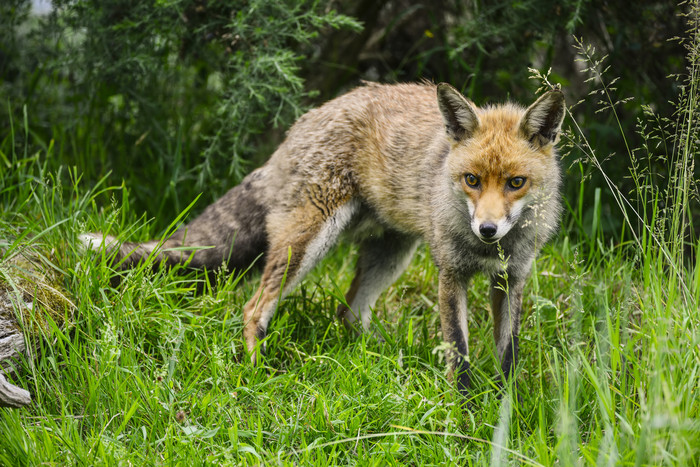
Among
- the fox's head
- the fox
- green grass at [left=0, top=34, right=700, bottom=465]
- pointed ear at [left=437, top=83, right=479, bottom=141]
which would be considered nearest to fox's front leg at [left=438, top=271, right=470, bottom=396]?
the fox

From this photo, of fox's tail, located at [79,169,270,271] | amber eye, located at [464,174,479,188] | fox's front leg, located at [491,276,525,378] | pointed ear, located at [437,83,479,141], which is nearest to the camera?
amber eye, located at [464,174,479,188]

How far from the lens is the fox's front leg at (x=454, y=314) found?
3.62 m

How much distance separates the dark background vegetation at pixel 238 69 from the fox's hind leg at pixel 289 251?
3.09ft

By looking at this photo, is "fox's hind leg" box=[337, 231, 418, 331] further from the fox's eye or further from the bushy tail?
the fox's eye

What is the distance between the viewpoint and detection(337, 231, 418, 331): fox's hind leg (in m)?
4.50

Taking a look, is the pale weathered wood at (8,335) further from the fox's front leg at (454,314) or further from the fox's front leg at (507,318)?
the fox's front leg at (507,318)

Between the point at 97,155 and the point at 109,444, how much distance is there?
3401 millimetres

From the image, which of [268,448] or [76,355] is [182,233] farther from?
[268,448]

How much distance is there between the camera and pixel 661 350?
2.36m

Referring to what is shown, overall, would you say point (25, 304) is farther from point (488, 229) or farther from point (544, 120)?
point (544, 120)

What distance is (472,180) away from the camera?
3428 mm

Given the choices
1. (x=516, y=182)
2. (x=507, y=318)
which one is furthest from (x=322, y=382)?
(x=516, y=182)

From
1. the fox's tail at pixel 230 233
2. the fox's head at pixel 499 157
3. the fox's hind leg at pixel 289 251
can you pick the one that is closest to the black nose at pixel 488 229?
the fox's head at pixel 499 157

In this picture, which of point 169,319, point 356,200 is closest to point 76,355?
point 169,319
